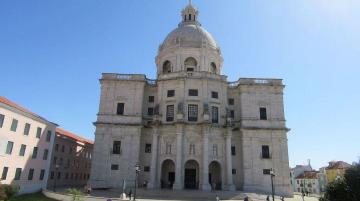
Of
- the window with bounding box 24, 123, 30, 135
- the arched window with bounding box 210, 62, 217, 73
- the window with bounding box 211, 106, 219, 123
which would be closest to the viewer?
the window with bounding box 24, 123, 30, 135

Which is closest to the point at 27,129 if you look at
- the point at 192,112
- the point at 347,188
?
the point at 192,112

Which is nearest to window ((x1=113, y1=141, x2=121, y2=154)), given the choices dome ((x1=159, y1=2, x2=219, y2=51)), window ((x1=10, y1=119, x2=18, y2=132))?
window ((x1=10, y1=119, x2=18, y2=132))

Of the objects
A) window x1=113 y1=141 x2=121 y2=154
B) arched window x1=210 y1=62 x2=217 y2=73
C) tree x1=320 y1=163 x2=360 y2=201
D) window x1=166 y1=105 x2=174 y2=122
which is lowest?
tree x1=320 y1=163 x2=360 y2=201

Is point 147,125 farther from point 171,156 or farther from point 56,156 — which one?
point 56,156

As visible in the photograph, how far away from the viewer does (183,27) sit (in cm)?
5725

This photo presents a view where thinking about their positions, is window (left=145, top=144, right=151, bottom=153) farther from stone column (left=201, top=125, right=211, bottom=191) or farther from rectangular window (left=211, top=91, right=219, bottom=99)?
rectangular window (left=211, top=91, right=219, bottom=99)

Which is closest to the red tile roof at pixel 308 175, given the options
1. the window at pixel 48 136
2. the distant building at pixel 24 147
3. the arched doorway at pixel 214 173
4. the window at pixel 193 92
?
the arched doorway at pixel 214 173

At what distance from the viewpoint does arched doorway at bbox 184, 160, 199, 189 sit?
1795 inches

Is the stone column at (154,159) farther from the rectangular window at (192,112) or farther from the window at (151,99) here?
the window at (151,99)

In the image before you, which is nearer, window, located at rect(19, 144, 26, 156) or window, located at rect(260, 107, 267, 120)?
window, located at rect(19, 144, 26, 156)

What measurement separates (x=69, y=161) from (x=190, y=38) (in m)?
32.0

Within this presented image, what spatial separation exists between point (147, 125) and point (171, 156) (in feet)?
21.2

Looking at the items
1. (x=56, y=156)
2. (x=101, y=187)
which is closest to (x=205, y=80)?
(x=101, y=187)

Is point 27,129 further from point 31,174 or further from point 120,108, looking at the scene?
point 120,108
